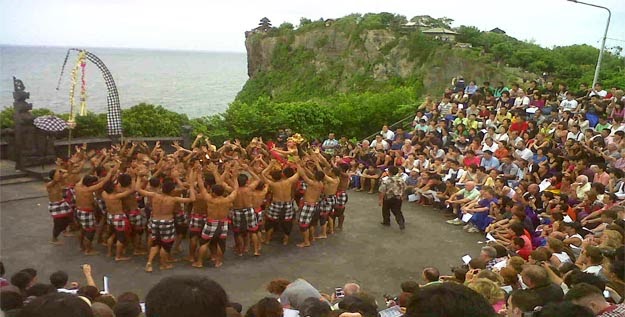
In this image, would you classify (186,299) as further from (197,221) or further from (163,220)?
(197,221)

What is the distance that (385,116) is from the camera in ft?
62.3

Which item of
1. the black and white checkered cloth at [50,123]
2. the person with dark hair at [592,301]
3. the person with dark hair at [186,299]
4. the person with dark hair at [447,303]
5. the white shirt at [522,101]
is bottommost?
the black and white checkered cloth at [50,123]

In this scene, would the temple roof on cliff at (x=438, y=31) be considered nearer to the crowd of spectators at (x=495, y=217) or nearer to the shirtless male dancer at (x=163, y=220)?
the crowd of spectators at (x=495, y=217)

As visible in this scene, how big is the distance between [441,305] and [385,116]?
1713 centimetres

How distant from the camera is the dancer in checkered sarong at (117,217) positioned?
8.10m

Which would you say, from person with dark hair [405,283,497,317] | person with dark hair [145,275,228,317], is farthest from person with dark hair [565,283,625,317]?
person with dark hair [145,275,228,317]

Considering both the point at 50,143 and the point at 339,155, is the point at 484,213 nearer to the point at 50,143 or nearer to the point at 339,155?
the point at 339,155

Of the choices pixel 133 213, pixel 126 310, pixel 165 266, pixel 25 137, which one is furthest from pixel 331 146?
pixel 126 310

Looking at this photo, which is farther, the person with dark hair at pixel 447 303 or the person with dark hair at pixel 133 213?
the person with dark hair at pixel 133 213

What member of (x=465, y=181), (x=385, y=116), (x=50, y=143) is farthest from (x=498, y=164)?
(x=50, y=143)

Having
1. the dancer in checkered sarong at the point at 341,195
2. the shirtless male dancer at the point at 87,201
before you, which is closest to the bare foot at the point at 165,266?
the shirtless male dancer at the point at 87,201

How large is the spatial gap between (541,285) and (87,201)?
6.39m

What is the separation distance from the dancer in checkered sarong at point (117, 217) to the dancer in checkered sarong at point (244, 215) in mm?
1520

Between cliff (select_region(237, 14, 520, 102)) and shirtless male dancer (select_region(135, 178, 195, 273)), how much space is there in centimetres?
1850
